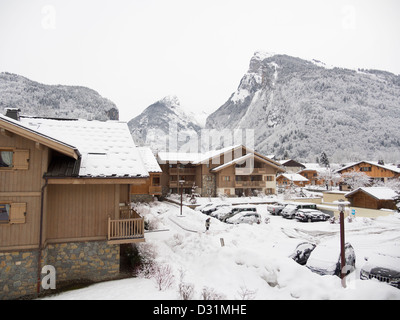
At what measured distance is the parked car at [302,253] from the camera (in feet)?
41.0

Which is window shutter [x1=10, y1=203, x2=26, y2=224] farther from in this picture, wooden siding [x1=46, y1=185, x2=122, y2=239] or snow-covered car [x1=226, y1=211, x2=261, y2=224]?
snow-covered car [x1=226, y1=211, x2=261, y2=224]

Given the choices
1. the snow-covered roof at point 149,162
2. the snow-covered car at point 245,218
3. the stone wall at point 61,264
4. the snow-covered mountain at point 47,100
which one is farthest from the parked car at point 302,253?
the snow-covered mountain at point 47,100

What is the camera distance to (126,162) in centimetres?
1164

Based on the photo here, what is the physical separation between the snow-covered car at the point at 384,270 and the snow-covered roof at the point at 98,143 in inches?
415

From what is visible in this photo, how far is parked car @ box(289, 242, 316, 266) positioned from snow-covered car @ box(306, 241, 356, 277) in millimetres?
665

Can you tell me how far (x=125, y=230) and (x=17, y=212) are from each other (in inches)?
161

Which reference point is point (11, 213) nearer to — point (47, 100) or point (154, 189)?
point (154, 189)

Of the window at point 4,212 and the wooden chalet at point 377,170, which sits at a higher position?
the wooden chalet at point 377,170

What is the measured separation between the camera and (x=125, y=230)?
1095cm

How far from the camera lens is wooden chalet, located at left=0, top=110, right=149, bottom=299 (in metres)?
9.38

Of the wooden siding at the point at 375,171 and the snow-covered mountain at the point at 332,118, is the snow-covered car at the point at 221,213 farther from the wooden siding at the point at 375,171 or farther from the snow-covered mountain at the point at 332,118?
the snow-covered mountain at the point at 332,118

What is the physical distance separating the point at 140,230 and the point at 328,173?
2438 inches
